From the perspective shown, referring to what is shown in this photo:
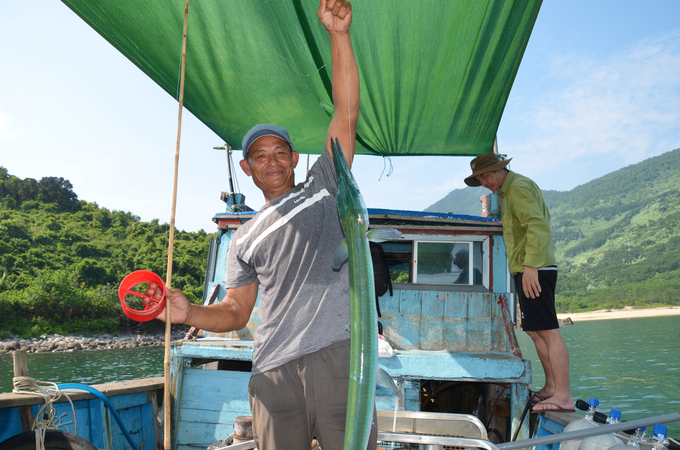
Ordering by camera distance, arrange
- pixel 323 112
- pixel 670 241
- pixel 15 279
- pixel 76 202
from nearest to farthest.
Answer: pixel 323 112 < pixel 15 279 < pixel 76 202 < pixel 670 241

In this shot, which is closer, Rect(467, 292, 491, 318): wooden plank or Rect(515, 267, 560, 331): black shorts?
Rect(515, 267, 560, 331): black shorts

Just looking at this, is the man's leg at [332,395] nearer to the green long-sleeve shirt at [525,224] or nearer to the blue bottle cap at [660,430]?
the blue bottle cap at [660,430]

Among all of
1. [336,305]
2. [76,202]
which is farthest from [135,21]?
[76,202]

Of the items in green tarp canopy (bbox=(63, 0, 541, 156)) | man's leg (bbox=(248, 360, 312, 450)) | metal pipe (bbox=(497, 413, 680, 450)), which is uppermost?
green tarp canopy (bbox=(63, 0, 541, 156))

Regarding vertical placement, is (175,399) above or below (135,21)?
below

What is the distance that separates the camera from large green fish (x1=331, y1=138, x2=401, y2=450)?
1.23 m

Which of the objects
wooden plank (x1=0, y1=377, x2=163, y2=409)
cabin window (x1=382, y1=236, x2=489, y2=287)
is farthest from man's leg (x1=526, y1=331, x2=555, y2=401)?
wooden plank (x1=0, y1=377, x2=163, y2=409)

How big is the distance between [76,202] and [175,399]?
254 ft

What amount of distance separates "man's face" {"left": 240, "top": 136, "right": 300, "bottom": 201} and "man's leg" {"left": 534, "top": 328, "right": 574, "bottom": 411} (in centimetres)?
313

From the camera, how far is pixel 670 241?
462 feet

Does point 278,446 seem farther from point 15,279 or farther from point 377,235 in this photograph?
point 15,279

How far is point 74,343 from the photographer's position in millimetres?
35375

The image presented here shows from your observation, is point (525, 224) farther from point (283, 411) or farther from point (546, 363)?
point (283, 411)

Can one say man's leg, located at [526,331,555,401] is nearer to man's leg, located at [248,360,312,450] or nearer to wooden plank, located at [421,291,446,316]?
wooden plank, located at [421,291,446,316]
